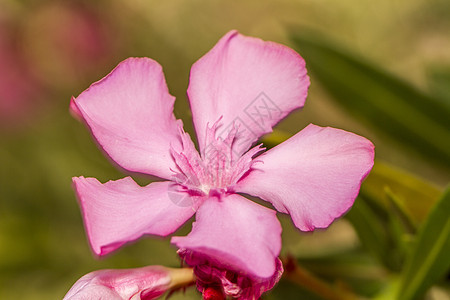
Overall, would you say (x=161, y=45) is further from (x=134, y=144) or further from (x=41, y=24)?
(x=134, y=144)

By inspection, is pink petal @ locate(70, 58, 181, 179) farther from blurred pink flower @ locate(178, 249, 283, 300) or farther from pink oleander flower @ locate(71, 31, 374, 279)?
blurred pink flower @ locate(178, 249, 283, 300)

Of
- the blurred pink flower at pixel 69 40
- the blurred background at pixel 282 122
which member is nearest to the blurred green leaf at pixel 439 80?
the blurred background at pixel 282 122

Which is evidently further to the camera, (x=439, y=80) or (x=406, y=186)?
(x=439, y=80)

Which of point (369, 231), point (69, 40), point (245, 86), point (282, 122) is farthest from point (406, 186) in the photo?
point (69, 40)

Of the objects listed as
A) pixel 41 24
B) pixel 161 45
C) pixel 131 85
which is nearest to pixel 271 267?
pixel 131 85

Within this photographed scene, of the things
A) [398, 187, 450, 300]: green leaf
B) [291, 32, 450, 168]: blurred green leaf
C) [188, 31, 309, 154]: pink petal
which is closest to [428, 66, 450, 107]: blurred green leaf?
[291, 32, 450, 168]: blurred green leaf

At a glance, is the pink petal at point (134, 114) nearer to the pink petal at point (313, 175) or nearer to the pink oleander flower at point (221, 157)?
the pink oleander flower at point (221, 157)

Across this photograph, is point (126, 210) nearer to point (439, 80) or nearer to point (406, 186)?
point (406, 186)
